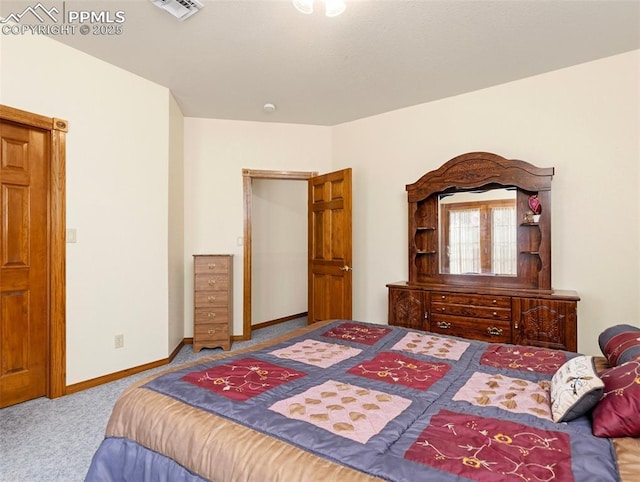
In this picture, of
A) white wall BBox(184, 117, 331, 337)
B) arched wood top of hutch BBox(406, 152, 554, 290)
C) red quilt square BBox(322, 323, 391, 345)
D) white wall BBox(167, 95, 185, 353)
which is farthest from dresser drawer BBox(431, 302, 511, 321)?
white wall BBox(167, 95, 185, 353)

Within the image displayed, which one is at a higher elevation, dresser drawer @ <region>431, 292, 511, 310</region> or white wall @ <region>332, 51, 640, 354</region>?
white wall @ <region>332, 51, 640, 354</region>

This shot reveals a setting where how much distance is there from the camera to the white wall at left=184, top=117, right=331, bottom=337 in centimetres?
419

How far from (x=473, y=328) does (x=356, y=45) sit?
252 cm

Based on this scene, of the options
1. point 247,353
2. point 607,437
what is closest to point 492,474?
point 607,437

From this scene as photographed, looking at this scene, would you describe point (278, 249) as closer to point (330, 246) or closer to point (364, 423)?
point (330, 246)

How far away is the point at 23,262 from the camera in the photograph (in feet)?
8.68

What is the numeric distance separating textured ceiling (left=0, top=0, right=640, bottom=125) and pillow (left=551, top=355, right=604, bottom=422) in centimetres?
221

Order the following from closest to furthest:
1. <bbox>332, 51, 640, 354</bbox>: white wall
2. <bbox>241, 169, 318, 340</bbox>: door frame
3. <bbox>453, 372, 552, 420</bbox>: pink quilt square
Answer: <bbox>453, 372, 552, 420</bbox>: pink quilt square, <bbox>332, 51, 640, 354</bbox>: white wall, <bbox>241, 169, 318, 340</bbox>: door frame

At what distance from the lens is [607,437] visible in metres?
1.01

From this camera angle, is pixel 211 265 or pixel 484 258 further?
pixel 211 265

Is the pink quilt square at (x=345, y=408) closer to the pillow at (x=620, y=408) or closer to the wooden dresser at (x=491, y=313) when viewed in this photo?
the pillow at (x=620, y=408)

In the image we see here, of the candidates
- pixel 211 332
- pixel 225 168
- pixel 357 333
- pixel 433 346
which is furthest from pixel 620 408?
pixel 225 168

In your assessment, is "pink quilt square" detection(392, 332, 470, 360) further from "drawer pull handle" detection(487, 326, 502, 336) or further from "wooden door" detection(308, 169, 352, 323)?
"wooden door" detection(308, 169, 352, 323)

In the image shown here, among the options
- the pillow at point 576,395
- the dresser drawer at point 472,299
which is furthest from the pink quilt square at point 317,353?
the dresser drawer at point 472,299
